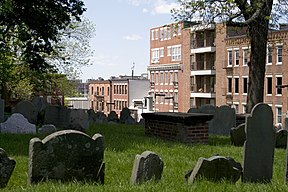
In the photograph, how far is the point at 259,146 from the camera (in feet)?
30.8

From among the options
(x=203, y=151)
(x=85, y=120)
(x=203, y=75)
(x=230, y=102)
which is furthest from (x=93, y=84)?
(x=203, y=151)

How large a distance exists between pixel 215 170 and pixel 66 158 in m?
2.22

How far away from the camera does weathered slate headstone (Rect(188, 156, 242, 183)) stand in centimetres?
822

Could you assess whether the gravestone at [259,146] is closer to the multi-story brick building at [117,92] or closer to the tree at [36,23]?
the tree at [36,23]

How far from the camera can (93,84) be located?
9369 centimetres

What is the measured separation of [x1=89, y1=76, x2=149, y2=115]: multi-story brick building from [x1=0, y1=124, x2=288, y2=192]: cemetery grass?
2603 inches

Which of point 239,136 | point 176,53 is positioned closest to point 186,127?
point 239,136

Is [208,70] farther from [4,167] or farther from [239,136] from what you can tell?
[4,167]

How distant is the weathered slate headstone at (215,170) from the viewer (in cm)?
822

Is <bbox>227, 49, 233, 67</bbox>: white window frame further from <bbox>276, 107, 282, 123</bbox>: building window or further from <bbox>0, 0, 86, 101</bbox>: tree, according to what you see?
<bbox>0, 0, 86, 101</bbox>: tree

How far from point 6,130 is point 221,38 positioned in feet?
150

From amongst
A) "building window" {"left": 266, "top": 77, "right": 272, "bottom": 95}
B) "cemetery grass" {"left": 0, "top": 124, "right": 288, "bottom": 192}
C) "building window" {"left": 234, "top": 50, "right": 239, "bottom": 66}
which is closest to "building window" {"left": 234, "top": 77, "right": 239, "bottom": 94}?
"building window" {"left": 234, "top": 50, "right": 239, "bottom": 66}

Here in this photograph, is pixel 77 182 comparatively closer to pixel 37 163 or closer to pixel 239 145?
pixel 37 163

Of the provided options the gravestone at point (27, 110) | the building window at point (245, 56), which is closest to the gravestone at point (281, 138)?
the gravestone at point (27, 110)
